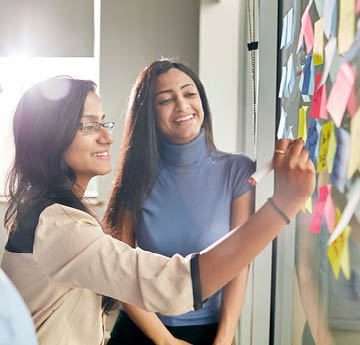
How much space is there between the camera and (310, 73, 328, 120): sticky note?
2.99 feet

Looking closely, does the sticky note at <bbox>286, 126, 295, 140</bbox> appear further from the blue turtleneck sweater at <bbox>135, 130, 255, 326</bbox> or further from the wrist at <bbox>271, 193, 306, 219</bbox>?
the wrist at <bbox>271, 193, 306, 219</bbox>

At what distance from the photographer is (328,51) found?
2.86ft

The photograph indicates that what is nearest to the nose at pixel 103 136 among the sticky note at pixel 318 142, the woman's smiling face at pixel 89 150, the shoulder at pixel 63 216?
the woman's smiling face at pixel 89 150

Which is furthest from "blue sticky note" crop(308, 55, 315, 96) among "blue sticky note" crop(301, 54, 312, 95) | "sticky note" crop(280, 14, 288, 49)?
"sticky note" crop(280, 14, 288, 49)

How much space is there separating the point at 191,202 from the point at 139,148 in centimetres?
23

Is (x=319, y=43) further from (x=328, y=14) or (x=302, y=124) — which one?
(x=302, y=124)

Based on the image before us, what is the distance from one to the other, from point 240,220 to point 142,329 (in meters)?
0.44

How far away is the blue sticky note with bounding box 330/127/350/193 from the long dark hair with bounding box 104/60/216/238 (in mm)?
628

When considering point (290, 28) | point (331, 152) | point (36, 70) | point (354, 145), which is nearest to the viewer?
point (354, 145)

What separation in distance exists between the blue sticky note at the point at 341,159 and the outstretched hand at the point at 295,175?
41 mm

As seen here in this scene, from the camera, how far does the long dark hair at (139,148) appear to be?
140 cm

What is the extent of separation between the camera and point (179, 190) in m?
1.42

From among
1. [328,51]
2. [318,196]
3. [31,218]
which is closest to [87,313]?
[31,218]

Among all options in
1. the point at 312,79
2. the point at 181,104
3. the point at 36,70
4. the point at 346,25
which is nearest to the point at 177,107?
the point at 181,104
